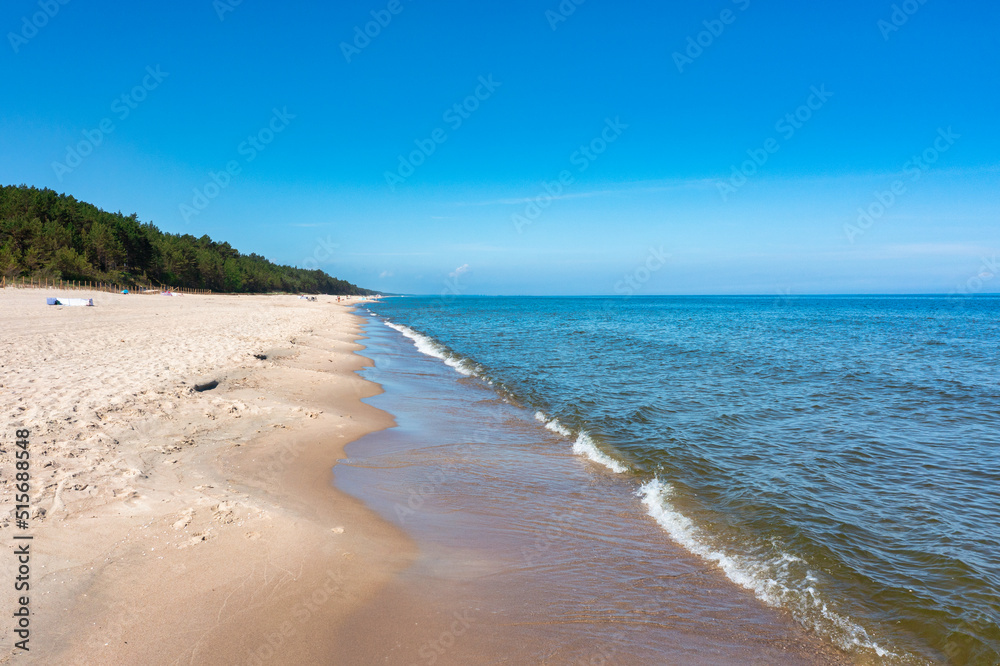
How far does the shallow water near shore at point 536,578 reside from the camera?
4496 millimetres

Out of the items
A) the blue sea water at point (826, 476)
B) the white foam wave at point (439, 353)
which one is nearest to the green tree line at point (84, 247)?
the white foam wave at point (439, 353)

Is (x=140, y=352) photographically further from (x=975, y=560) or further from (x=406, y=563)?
(x=975, y=560)

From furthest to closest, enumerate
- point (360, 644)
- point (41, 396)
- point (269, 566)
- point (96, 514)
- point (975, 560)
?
point (41, 396)
point (975, 560)
point (96, 514)
point (269, 566)
point (360, 644)

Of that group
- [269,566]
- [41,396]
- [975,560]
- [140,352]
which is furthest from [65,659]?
[140,352]

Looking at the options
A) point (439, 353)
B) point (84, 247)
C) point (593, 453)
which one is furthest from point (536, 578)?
point (84, 247)

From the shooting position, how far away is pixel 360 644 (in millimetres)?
4266

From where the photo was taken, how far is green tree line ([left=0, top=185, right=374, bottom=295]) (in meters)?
55.2

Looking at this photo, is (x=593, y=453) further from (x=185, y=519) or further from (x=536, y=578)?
(x=185, y=519)

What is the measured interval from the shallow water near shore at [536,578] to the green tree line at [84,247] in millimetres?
64815

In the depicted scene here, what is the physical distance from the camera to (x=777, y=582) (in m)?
5.79

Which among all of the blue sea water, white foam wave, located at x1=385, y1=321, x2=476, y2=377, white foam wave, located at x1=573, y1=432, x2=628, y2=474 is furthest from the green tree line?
white foam wave, located at x1=573, y1=432, x2=628, y2=474

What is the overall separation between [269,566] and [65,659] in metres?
1.71

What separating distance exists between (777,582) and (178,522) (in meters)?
7.35

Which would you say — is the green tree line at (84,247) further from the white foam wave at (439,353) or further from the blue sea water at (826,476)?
the blue sea water at (826,476)
